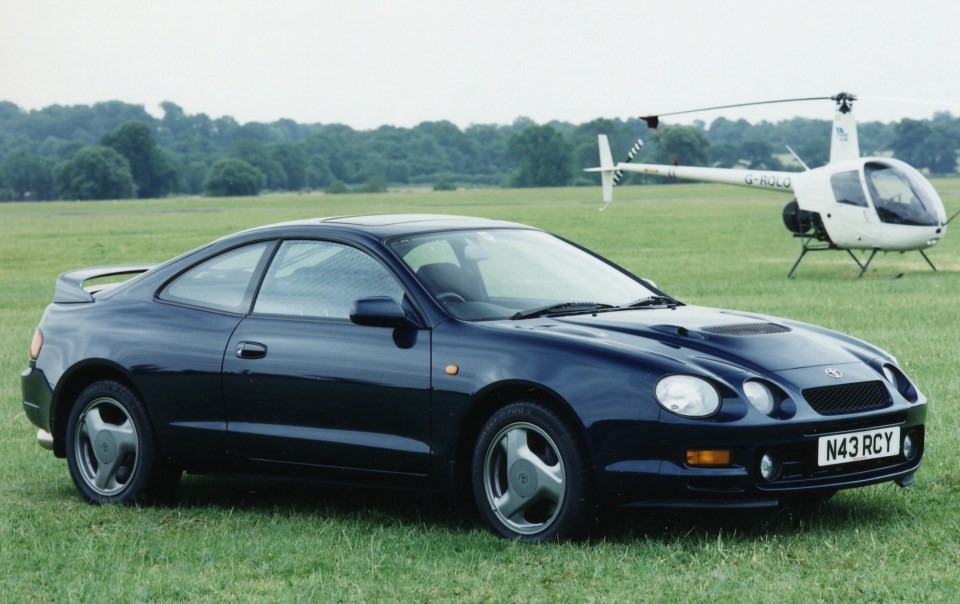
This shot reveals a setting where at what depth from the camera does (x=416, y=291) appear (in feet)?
22.8

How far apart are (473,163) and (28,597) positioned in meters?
170

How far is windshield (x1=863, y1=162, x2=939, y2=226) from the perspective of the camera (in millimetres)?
28047

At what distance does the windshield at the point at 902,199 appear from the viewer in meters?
28.0

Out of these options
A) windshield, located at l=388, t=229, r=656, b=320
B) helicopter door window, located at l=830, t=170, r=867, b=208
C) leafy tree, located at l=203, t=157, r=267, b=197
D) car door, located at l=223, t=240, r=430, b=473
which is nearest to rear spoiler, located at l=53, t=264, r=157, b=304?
car door, located at l=223, t=240, r=430, b=473

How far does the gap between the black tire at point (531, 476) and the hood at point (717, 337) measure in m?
0.41

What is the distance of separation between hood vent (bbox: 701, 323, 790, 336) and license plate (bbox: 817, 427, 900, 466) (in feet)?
2.12

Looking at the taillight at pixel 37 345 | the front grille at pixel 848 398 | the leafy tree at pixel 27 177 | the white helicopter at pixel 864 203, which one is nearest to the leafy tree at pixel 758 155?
the leafy tree at pixel 27 177

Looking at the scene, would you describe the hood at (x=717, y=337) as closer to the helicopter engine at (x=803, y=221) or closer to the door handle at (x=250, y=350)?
the door handle at (x=250, y=350)

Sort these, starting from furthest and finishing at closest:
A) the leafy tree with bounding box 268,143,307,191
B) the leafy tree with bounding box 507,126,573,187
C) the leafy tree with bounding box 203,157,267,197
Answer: the leafy tree with bounding box 268,143,307,191
the leafy tree with bounding box 507,126,573,187
the leafy tree with bounding box 203,157,267,197

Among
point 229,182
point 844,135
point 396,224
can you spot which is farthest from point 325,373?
point 229,182

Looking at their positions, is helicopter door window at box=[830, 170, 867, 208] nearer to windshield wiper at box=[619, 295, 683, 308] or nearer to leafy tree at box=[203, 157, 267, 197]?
windshield wiper at box=[619, 295, 683, 308]

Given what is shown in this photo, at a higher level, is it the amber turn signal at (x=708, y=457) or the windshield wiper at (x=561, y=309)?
the windshield wiper at (x=561, y=309)

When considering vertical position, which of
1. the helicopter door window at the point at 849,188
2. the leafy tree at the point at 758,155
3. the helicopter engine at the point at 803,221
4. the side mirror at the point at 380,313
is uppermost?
the side mirror at the point at 380,313

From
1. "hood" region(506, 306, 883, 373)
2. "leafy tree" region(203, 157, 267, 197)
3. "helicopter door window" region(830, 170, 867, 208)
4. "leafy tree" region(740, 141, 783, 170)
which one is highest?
"hood" region(506, 306, 883, 373)
